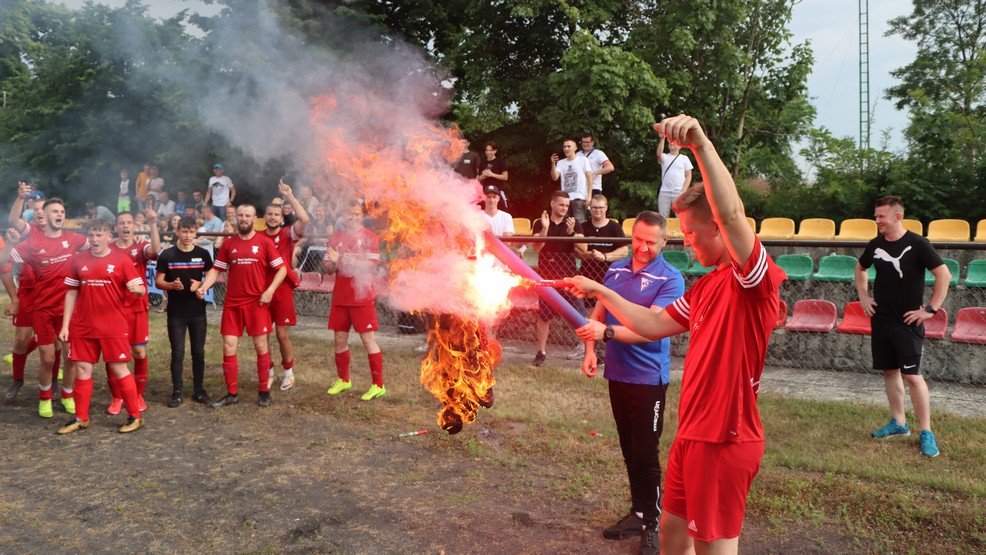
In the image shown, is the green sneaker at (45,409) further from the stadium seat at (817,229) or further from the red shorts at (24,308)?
the stadium seat at (817,229)

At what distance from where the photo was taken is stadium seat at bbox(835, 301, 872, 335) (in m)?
9.22

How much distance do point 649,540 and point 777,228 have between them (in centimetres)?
1374

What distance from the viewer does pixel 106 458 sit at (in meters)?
6.74

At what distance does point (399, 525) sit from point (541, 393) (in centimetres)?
373

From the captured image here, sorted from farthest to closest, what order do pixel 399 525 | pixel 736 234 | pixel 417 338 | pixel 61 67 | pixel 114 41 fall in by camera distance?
pixel 61 67, pixel 114 41, pixel 417 338, pixel 399 525, pixel 736 234

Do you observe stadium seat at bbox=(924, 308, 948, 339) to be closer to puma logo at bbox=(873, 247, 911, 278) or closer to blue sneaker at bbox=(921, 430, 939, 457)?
puma logo at bbox=(873, 247, 911, 278)

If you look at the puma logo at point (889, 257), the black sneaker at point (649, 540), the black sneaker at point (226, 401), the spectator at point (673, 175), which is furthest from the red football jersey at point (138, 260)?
the spectator at point (673, 175)

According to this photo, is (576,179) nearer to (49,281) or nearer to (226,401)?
(226,401)

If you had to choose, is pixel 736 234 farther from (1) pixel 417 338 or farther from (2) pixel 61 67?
(2) pixel 61 67

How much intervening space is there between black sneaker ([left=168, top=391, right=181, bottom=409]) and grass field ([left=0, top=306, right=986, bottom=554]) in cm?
10

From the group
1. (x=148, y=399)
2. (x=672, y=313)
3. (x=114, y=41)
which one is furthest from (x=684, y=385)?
(x=114, y=41)

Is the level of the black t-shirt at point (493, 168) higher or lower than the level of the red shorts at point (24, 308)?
higher

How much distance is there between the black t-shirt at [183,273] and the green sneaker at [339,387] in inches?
76.2

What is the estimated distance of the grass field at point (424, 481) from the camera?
5004 mm
